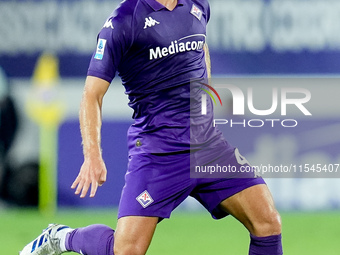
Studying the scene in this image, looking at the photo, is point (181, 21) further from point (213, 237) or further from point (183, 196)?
point (213, 237)

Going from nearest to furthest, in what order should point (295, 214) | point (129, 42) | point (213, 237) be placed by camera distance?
point (129, 42) < point (213, 237) < point (295, 214)

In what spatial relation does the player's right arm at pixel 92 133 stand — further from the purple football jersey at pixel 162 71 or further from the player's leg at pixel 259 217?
the player's leg at pixel 259 217

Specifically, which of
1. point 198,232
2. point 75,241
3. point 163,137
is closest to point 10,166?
point 198,232

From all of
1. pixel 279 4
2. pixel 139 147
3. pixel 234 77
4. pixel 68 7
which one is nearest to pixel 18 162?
pixel 68 7

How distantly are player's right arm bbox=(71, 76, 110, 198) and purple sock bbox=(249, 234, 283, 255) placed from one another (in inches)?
42.2

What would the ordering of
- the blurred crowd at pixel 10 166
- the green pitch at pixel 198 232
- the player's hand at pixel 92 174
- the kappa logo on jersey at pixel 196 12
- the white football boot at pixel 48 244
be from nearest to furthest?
the player's hand at pixel 92 174, the kappa logo on jersey at pixel 196 12, the white football boot at pixel 48 244, the green pitch at pixel 198 232, the blurred crowd at pixel 10 166

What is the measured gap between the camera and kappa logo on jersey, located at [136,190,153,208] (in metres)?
4.82

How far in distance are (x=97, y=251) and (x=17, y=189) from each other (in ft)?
15.8

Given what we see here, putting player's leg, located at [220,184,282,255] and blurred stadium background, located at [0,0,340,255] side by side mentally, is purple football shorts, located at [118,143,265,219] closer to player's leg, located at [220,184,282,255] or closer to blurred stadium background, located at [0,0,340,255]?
player's leg, located at [220,184,282,255]

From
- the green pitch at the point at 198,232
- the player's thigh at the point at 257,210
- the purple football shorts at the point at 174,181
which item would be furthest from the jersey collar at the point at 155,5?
the green pitch at the point at 198,232

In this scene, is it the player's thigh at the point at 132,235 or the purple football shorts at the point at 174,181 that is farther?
the purple football shorts at the point at 174,181

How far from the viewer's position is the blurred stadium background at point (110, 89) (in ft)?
30.6

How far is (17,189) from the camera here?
31.3 ft

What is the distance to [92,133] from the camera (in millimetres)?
4633
